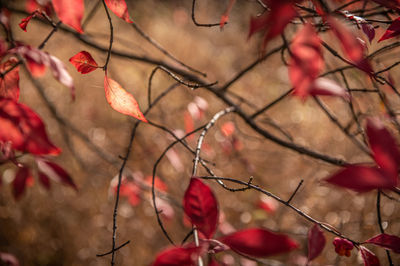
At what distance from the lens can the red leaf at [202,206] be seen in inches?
12.7

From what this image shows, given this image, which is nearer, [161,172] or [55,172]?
[55,172]

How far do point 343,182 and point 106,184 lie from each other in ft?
5.08

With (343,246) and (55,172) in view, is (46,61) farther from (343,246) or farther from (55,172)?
(343,246)

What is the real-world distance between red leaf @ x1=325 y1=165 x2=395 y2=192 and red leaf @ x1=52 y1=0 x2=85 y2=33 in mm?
339

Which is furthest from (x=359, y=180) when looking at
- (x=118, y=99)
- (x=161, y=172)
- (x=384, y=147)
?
(x=161, y=172)

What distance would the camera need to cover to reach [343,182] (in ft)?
0.79

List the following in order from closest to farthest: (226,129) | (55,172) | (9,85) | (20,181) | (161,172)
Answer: (9,85)
(55,172)
(20,181)
(226,129)
(161,172)

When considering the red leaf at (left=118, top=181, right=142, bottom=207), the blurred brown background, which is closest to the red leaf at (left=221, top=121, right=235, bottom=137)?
the blurred brown background

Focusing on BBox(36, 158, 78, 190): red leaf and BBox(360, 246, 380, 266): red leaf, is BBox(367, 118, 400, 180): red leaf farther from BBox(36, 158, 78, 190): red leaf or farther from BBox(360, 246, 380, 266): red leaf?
BBox(36, 158, 78, 190): red leaf

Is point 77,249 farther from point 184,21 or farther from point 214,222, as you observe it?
point 184,21

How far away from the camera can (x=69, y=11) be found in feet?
1.08

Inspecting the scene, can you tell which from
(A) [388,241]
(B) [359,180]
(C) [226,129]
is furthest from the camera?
(C) [226,129]

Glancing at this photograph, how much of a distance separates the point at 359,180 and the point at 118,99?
31 centimetres

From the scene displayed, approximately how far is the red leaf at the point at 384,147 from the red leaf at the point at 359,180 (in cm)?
1
